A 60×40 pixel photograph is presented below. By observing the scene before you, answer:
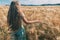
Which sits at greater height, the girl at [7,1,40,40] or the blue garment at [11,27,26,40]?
the girl at [7,1,40,40]

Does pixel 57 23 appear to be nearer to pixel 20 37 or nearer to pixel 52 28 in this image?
pixel 52 28

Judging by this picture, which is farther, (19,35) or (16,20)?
(19,35)

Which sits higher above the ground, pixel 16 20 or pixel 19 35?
pixel 16 20

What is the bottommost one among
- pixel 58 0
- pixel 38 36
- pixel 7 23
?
pixel 58 0

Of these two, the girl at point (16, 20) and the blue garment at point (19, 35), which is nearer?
the girl at point (16, 20)

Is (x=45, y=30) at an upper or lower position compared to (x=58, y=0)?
upper

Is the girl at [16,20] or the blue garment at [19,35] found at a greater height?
the girl at [16,20]

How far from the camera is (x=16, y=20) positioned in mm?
6789

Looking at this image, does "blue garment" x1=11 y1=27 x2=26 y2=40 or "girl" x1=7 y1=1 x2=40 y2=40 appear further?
"blue garment" x1=11 y1=27 x2=26 y2=40

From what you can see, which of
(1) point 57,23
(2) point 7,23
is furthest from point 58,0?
(2) point 7,23

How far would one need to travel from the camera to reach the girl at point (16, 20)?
22.0ft

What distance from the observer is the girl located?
22.0 ft

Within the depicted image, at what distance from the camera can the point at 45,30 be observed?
7840 millimetres

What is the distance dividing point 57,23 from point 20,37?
1780 millimetres
